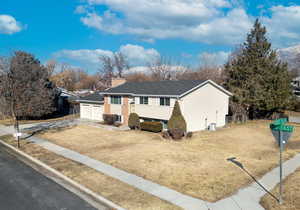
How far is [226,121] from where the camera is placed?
31016 millimetres

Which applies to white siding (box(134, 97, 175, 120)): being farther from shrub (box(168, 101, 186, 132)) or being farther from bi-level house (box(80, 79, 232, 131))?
shrub (box(168, 101, 186, 132))

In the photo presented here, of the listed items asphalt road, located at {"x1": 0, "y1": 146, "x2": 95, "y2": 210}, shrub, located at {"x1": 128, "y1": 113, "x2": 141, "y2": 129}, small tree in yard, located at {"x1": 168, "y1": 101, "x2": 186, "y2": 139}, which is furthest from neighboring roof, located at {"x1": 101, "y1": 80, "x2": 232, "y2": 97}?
asphalt road, located at {"x1": 0, "y1": 146, "x2": 95, "y2": 210}

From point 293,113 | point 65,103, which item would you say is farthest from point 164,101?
point 293,113

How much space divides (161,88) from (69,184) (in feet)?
59.4

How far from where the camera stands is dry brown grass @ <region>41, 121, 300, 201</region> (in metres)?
10.4

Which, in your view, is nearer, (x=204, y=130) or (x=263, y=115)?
(x=204, y=130)

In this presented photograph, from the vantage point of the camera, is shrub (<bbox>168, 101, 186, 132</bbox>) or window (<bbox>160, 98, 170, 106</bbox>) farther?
window (<bbox>160, 98, 170, 106</bbox>)

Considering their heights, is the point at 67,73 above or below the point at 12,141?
above

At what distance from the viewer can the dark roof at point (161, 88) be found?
24.6 m

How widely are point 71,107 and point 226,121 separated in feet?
90.5

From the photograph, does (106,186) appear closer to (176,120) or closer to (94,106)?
(176,120)

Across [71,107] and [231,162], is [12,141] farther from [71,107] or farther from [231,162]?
[71,107]

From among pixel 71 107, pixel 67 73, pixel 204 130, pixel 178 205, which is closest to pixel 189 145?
pixel 204 130

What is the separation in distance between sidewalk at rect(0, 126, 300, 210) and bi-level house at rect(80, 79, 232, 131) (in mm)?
12029
